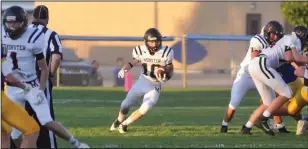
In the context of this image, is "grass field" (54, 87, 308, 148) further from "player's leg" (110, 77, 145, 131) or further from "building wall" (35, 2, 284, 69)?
"building wall" (35, 2, 284, 69)

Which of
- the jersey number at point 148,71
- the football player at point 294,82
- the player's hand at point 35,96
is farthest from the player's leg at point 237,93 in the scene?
the player's hand at point 35,96

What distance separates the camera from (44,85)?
8227 mm

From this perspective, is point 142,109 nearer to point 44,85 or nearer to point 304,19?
point 44,85

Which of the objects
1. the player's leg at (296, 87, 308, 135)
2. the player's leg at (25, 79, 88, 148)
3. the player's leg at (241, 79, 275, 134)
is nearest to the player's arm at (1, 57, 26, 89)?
the player's leg at (25, 79, 88, 148)

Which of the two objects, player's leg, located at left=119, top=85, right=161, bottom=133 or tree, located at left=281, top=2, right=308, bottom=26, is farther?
tree, located at left=281, top=2, right=308, bottom=26

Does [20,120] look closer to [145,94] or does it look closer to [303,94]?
[145,94]

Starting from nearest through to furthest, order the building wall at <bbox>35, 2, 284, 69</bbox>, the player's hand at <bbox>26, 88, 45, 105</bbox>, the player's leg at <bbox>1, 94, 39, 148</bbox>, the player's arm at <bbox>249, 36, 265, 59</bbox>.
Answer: the player's leg at <bbox>1, 94, 39, 148</bbox>
the player's hand at <bbox>26, 88, 45, 105</bbox>
the player's arm at <bbox>249, 36, 265, 59</bbox>
the building wall at <bbox>35, 2, 284, 69</bbox>

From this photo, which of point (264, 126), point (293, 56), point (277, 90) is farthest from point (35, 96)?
point (264, 126)

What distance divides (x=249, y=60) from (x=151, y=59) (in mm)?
1250

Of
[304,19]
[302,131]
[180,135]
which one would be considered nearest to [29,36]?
[180,135]

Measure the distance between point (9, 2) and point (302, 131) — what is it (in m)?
18.8

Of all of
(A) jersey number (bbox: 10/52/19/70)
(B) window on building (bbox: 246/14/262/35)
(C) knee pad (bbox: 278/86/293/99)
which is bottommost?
(B) window on building (bbox: 246/14/262/35)

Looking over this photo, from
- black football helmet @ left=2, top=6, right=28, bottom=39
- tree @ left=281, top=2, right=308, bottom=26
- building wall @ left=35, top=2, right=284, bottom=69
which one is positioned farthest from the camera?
building wall @ left=35, top=2, right=284, bottom=69

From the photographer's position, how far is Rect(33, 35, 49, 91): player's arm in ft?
26.5
